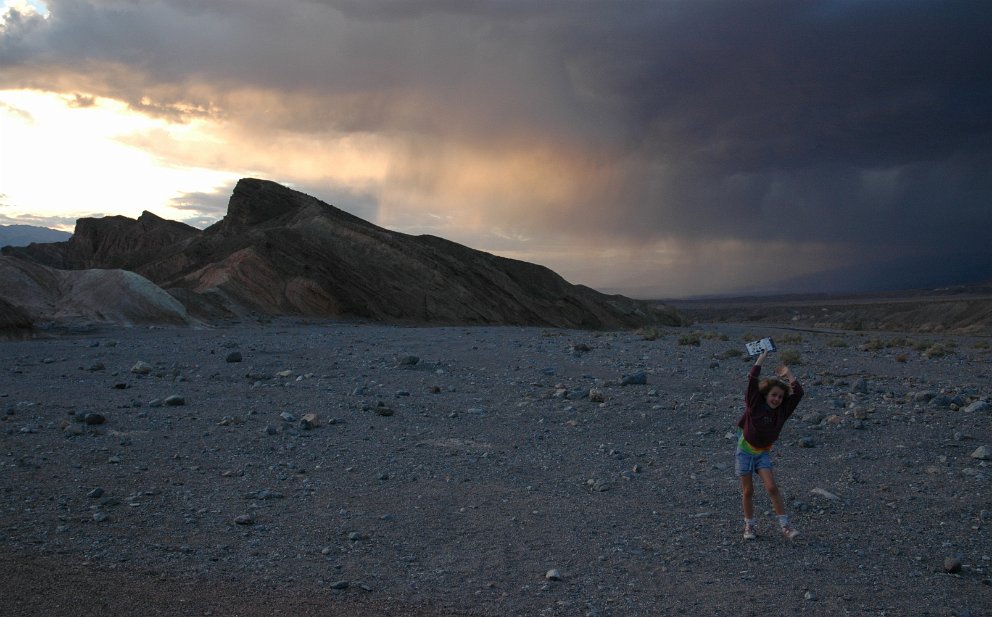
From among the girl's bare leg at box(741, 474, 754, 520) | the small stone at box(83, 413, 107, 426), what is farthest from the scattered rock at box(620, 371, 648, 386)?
the small stone at box(83, 413, 107, 426)

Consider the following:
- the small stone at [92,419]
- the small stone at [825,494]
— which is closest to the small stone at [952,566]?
the small stone at [825,494]

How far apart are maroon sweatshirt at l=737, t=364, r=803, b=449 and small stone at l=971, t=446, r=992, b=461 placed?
11.7 ft

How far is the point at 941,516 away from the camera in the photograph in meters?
7.25

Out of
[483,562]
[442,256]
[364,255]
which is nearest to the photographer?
[483,562]

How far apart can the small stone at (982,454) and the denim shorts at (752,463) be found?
365 centimetres

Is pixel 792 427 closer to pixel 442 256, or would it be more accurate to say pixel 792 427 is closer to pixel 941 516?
pixel 941 516

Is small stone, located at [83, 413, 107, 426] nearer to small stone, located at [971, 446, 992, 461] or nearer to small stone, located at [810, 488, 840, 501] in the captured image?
small stone, located at [810, 488, 840, 501]

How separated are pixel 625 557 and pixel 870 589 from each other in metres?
1.73

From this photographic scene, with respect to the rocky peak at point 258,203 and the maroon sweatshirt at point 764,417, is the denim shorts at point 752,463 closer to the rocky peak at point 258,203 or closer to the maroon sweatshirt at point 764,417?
the maroon sweatshirt at point 764,417

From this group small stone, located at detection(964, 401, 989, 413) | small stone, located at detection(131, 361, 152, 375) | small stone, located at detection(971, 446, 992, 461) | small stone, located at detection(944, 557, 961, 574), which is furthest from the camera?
small stone, located at detection(131, 361, 152, 375)

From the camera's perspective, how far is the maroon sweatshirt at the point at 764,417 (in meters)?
6.88

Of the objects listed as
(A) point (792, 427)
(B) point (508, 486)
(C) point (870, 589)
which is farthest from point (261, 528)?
(A) point (792, 427)

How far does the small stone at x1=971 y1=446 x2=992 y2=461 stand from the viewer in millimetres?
8961

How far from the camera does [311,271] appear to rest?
48.4 meters
